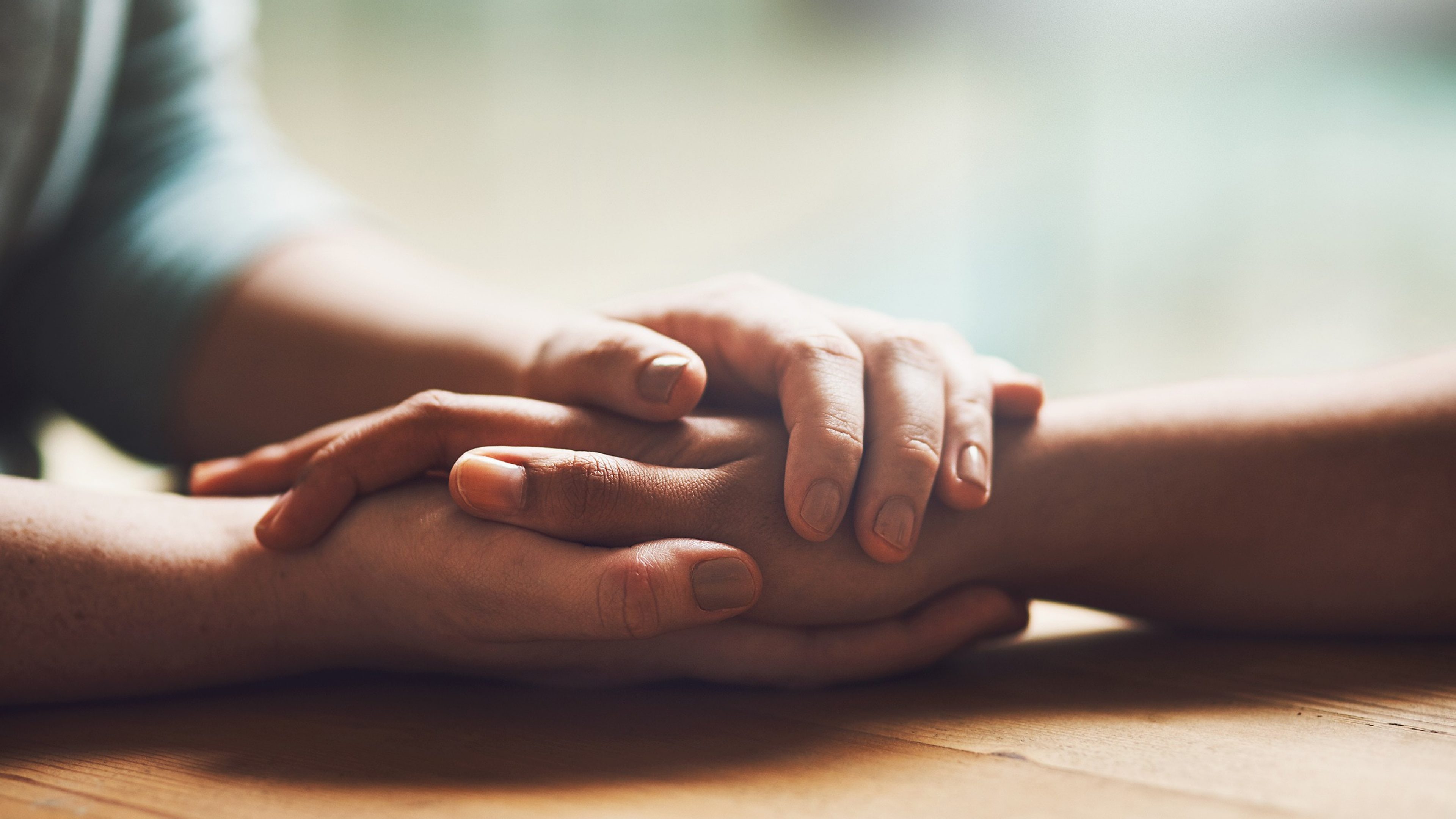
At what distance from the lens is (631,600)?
501mm

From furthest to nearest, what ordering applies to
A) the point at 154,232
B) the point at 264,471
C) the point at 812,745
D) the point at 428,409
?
the point at 154,232, the point at 264,471, the point at 428,409, the point at 812,745

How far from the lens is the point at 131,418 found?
0.95 metres

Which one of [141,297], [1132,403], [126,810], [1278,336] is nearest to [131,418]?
[141,297]

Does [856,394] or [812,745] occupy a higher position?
[856,394]

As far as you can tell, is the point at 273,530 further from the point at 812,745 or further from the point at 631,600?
the point at 812,745

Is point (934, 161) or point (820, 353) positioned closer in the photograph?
point (820, 353)

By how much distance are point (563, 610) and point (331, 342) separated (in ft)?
1.58

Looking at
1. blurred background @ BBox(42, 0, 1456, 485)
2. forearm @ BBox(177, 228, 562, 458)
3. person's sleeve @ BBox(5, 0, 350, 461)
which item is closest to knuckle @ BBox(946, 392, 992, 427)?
forearm @ BBox(177, 228, 562, 458)

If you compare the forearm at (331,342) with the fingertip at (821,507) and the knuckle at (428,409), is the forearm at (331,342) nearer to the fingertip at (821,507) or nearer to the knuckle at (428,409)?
the knuckle at (428,409)

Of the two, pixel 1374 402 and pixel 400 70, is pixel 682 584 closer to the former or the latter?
pixel 1374 402

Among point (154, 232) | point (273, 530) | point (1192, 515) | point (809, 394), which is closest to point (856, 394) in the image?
point (809, 394)

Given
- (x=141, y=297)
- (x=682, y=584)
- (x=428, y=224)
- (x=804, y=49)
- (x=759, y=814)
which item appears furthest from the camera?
(x=428, y=224)

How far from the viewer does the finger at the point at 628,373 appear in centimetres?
60

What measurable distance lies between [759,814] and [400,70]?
2.85 meters
